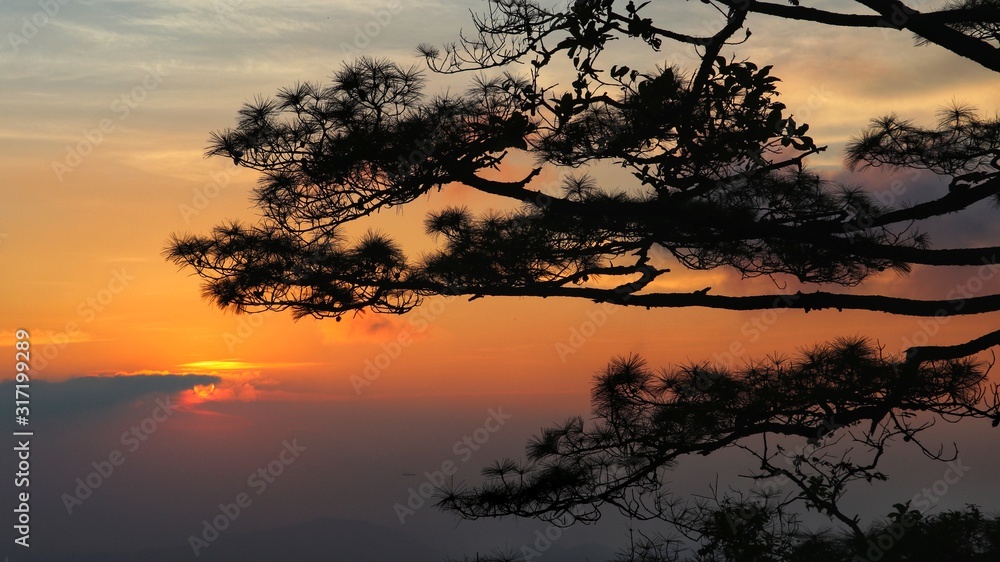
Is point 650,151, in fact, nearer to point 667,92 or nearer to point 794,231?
point 667,92

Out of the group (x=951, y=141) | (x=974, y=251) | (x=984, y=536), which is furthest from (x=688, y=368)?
(x=984, y=536)

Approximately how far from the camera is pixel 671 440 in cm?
504

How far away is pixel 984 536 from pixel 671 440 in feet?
8.84

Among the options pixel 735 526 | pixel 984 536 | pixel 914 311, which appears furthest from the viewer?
pixel 984 536

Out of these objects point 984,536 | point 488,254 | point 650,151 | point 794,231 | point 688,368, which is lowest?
point 984,536

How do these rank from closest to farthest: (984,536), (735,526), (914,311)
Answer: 1. (914,311)
2. (735,526)
3. (984,536)

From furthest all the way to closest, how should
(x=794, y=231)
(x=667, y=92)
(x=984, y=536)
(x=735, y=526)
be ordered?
(x=984, y=536) < (x=735, y=526) < (x=794, y=231) < (x=667, y=92)

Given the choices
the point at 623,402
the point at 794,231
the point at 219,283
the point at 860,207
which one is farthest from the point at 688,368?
the point at 219,283

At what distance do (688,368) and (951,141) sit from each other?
2.26m

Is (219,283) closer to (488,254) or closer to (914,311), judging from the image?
(488,254)

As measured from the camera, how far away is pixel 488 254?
546 cm

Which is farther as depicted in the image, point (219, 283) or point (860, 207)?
point (219, 283)

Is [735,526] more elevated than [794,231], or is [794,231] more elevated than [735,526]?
[794,231]

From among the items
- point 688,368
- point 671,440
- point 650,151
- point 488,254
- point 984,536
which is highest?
point 488,254
